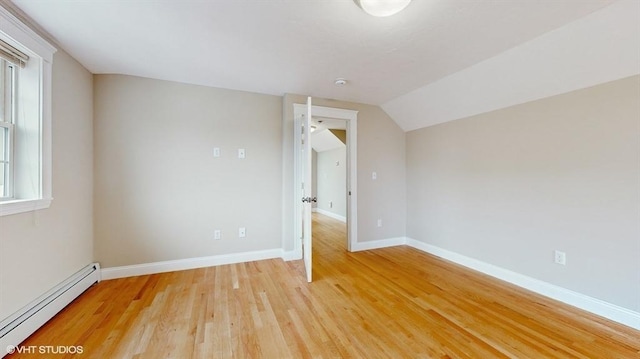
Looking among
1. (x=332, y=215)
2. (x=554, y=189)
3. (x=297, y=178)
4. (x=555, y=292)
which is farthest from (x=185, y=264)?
(x=332, y=215)

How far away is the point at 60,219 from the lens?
220cm

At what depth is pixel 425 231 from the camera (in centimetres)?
389

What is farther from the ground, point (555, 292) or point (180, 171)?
point (180, 171)

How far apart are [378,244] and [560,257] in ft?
7.09

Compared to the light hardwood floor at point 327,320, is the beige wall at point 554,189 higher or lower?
higher

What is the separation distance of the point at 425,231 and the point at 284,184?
91.0 inches

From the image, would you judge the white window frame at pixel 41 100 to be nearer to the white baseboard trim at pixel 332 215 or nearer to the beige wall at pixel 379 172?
the beige wall at pixel 379 172

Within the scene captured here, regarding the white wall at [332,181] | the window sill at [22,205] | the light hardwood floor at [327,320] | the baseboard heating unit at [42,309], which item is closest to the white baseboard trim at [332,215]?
the white wall at [332,181]

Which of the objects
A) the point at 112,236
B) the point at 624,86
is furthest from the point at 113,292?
the point at 624,86

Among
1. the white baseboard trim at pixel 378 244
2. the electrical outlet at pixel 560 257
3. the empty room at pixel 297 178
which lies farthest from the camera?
the white baseboard trim at pixel 378 244

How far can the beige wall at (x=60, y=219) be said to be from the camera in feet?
5.60

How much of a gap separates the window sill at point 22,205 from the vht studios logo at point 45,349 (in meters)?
0.88

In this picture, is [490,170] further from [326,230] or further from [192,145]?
[192,145]

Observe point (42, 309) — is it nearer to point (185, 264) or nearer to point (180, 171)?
point (185, 264)
